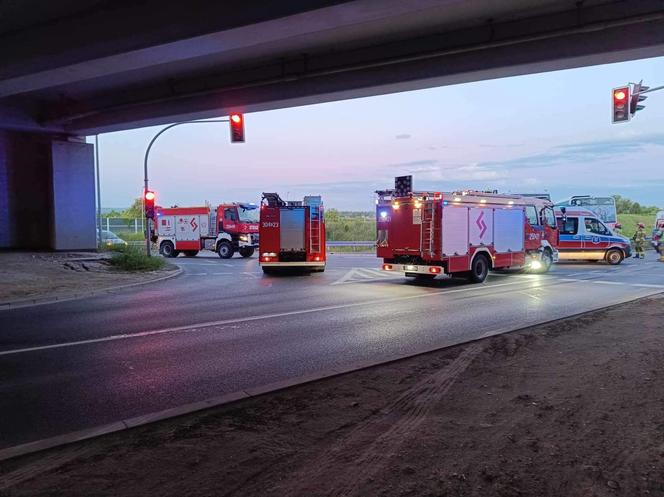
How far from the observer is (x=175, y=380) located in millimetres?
5746

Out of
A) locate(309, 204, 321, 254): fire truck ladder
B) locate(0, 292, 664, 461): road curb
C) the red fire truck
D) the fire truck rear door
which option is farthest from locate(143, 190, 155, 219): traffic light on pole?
locate(0, 292, 664, 461): road curb

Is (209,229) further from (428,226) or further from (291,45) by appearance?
(291,45)

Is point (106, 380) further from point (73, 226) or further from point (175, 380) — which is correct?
point (73, 226)

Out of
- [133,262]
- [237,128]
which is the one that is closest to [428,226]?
[237,128]

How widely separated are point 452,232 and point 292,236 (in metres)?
6.25

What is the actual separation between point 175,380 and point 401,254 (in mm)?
10945

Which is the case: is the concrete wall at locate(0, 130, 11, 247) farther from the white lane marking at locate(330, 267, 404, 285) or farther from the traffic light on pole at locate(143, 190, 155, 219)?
the white lane marking at locate(330, 267, 404, 285)

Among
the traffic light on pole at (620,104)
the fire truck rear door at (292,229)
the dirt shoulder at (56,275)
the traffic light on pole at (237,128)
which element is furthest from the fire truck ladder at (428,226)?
the dirt shoulder at (56,275)

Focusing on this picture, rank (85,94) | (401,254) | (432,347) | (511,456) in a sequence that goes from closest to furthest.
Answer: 1. (511,456)
2. (432,347)
3. (401,254)
4. (85,94)

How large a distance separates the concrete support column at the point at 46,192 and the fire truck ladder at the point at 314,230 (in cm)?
1021

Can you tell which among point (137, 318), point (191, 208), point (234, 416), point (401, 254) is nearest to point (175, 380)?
point (234, 416)

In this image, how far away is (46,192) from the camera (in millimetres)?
21891

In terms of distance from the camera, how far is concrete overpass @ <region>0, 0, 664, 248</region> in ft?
31.0

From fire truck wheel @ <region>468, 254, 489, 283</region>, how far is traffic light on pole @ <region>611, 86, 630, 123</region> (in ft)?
19.5
